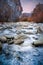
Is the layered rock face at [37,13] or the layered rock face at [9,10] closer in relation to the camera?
the layered rock face at [9,10]

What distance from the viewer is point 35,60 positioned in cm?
260

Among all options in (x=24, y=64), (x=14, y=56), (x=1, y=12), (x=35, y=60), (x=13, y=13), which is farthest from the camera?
(x=13, y=13)

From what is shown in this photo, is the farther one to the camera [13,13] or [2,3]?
[13,13]

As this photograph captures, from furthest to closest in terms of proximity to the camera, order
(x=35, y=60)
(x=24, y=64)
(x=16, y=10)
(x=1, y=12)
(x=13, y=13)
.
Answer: (x=16, y=10) → (x=13, y=13) → (x=1, y=12) → (x=35, y=60) → (x=24, y=64)

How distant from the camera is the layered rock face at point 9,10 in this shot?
632 inches

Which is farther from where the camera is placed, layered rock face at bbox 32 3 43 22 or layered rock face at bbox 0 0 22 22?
layered rock face at bbox 32 3 43 22

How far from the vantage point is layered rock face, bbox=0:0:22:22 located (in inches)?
632

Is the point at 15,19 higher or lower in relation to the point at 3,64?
lower

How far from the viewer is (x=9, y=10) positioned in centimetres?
1748

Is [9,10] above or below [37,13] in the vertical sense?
above

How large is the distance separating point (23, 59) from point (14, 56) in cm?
27

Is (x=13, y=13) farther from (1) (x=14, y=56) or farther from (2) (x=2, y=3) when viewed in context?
(1) (x=14, y=56)

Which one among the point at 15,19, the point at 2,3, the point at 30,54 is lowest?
the point at 15,19

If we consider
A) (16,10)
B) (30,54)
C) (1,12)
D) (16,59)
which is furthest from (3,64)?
(16,10)
